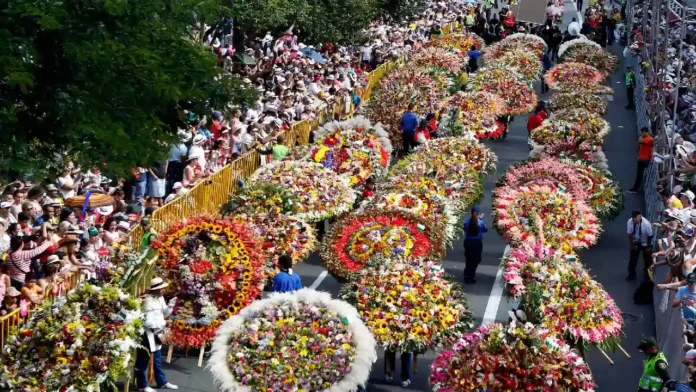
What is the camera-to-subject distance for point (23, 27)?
18141 mm

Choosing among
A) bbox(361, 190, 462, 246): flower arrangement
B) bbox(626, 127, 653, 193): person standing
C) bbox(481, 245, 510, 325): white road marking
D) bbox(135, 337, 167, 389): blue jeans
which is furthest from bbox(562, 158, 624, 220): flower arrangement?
bbox(135, 337, 167, 389): blue jeans

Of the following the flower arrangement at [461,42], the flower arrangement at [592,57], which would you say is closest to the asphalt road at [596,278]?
the flower arrangement at [592,57]

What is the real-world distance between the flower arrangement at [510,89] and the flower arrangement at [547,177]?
10226mm

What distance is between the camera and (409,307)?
17.9 meters

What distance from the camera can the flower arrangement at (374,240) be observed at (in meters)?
21.0

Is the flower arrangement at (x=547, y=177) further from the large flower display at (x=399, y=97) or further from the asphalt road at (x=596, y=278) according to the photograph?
the large flower display at (x=399, y=97)

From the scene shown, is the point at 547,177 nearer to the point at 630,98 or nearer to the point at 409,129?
the point at 409,129

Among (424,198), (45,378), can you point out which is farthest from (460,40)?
(45,378)

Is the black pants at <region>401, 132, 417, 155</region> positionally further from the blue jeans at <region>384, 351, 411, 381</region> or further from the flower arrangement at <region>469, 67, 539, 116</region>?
the blue jeans at <region>384, 351, 411, 381</region>

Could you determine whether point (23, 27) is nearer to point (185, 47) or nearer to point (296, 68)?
point (185, 47)

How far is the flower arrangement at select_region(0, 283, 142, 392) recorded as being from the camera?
1545 cm

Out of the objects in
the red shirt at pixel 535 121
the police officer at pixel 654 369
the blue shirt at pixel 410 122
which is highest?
the red shirt at pixel 535 121

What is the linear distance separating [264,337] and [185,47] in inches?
265

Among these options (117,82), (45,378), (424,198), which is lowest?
(45,378)
